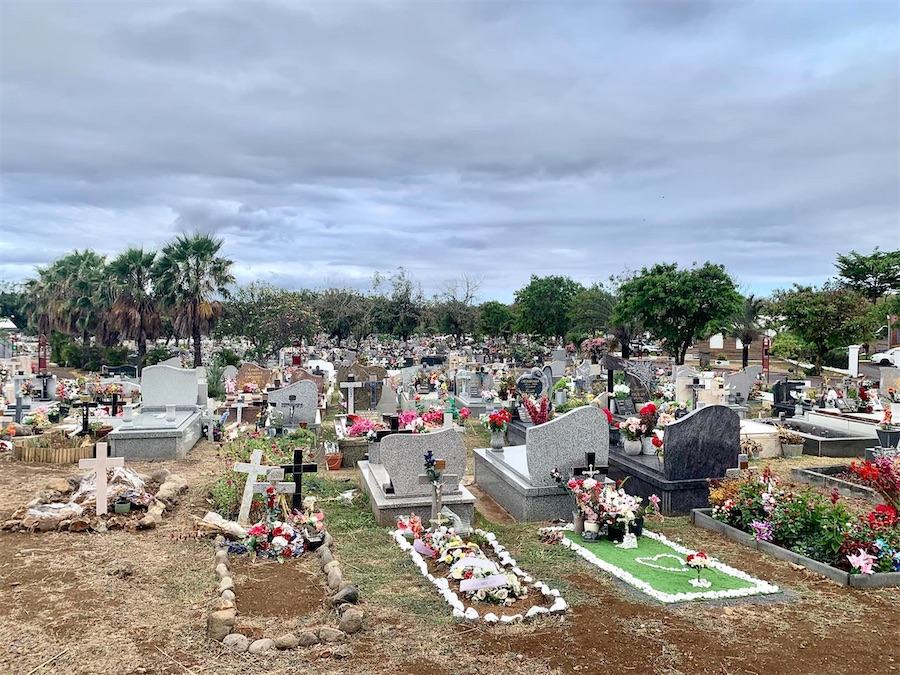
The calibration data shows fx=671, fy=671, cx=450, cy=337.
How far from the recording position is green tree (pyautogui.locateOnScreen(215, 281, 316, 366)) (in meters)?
32.0

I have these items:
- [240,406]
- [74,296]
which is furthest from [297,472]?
[74,296]

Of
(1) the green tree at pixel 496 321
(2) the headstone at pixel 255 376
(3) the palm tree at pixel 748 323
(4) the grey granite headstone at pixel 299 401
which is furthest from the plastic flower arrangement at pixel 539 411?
(1) the green tree at pixel 496 321

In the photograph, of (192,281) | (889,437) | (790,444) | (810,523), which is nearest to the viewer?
(810,523)

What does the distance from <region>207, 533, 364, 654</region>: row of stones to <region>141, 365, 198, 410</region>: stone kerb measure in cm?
972

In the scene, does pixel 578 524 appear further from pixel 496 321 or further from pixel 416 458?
pixel 496 321

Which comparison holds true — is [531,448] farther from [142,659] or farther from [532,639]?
[142,659]

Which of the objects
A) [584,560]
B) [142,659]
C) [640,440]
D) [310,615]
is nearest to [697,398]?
[640,440]

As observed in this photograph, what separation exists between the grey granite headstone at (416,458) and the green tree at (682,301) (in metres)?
22.7

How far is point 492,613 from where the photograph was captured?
5.52m

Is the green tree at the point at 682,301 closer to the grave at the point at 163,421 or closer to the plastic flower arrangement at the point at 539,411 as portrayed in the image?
the plastic flower arrangement at the point at 539,411

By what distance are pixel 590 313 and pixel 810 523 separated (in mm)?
34291

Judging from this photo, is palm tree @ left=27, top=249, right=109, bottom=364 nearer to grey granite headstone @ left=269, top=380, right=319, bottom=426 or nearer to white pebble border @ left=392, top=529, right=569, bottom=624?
grey granite headstone @ left=269, top=380, right=319, bottom=426

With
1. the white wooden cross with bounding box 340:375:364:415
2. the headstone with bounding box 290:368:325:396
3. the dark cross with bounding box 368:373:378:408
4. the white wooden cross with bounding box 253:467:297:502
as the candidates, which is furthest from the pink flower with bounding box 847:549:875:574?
the headstone with bounding box 290:368:325:396

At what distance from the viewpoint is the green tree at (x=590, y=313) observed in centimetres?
4094
